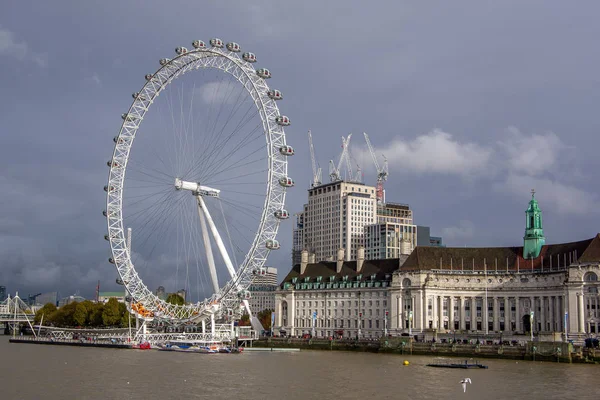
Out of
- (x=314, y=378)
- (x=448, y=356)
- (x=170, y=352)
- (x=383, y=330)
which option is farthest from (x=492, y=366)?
(x=383, y=330)

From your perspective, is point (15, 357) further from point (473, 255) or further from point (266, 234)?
point (473, 255)

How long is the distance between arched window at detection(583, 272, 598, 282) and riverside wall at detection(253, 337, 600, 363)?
21.8 meters

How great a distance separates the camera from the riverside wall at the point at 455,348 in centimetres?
10069

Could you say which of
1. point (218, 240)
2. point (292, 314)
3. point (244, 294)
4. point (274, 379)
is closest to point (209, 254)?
point (218, 240)

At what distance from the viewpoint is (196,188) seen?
112 metres

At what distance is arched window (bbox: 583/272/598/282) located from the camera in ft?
404

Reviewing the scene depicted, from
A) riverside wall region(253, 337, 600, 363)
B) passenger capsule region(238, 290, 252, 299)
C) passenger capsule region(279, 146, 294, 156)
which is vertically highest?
passenger capsule region(279, 146, 294, 156)

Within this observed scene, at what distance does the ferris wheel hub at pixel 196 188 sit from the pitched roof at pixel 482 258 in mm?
46553

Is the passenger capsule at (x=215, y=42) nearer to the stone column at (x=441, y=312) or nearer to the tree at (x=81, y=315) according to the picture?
the stone column at (x=441, y=312)

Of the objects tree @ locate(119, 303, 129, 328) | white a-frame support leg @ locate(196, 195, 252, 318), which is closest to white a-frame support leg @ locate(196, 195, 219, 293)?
white a-frame support leg @ locate(196, 195, 252, 318)

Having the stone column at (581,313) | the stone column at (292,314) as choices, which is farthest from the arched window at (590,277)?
the stone column at (292,314)

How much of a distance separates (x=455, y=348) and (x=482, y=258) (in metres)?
38.0

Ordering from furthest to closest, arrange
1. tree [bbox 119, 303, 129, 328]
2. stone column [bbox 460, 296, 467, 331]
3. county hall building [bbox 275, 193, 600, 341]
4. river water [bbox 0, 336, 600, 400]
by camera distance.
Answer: tree [bbox 119, 303, 129, 328] → stone column [bbox 460, 296, 467, 331] → county hall building [bbox 275, 193, 600, 341] → river water [bbox 0, 336, 600, 400]

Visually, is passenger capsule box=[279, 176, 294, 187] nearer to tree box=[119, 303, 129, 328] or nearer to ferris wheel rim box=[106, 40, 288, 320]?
ferris wheel rim box=[106, 40, 288, 320]
